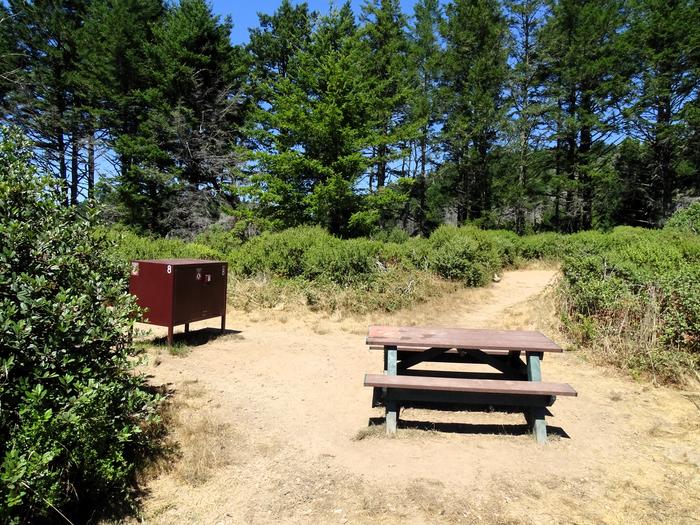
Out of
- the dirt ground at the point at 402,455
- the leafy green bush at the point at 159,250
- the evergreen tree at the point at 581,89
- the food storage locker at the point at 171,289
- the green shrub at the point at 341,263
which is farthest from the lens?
the evergreen tree at the point at 581,89

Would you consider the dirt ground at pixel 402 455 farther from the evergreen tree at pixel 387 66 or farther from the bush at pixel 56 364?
the evergreen tree at pixel 387 66

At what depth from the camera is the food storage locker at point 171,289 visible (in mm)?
6426

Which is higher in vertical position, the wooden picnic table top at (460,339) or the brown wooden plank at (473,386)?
the wooden picnic table top at (460,339)

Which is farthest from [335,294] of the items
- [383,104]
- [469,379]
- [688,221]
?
[383,104]

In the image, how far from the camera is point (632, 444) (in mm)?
3900

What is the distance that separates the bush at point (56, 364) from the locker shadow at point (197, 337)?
3707 millimetres

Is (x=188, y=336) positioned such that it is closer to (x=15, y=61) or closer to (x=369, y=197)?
(x=369, y=197)

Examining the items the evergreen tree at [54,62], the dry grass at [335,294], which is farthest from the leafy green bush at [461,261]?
the evergreen tree at [54,62]

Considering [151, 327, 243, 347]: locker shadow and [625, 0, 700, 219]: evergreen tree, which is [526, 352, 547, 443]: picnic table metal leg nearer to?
[151, 327, 243, 347]: locker shadow

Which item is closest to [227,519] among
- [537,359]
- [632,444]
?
[537,359]

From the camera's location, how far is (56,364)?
2.63 m

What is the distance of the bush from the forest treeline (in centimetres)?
1688

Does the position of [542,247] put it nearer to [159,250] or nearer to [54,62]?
[159,250]

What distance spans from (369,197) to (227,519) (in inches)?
728
